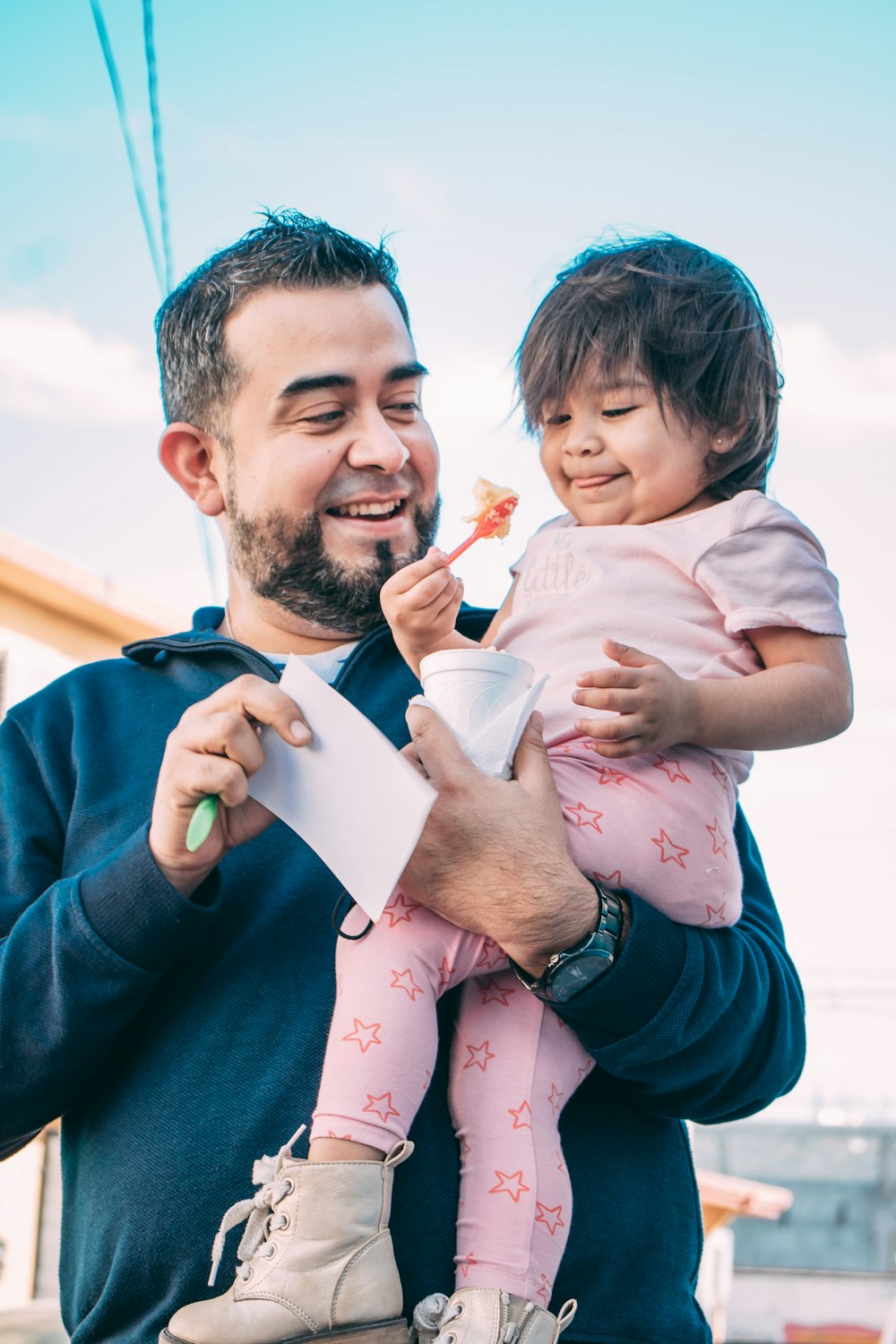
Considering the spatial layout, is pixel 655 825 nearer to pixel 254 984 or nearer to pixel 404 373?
pixel 254 984

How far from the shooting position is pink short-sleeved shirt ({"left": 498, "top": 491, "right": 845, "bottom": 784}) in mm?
2027

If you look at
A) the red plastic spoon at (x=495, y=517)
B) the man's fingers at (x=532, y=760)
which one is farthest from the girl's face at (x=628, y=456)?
the man's fingers at (x=532, y=760)

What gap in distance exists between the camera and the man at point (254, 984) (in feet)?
5.76

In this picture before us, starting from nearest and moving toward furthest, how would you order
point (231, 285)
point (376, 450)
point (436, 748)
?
point (436, 748) < point (376, 450) < point (231, 285)

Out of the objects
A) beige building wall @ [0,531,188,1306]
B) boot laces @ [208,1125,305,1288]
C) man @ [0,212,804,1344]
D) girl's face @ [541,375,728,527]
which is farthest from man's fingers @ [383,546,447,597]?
beige building wall @ [0,531,188,1306]

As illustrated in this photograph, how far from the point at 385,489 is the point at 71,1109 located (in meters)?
1.29

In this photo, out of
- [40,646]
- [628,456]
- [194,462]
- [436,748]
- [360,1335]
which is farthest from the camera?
[40,646]

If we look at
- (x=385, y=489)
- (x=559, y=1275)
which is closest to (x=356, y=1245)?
(x=559, y=1275)

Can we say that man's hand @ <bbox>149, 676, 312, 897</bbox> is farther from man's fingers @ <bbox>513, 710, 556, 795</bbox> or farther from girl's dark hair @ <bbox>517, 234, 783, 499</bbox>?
girl's dark hair @ <bbox>517, 234, 783, 499</bbox>

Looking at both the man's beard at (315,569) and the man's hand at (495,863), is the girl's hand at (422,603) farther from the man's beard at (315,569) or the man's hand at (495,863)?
the man's beard at (315,569)

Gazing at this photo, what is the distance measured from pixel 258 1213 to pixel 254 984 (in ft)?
1.40

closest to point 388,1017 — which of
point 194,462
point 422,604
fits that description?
point 422,604

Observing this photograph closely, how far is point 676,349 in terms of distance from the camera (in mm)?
2225

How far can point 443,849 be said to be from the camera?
5.73 feet
